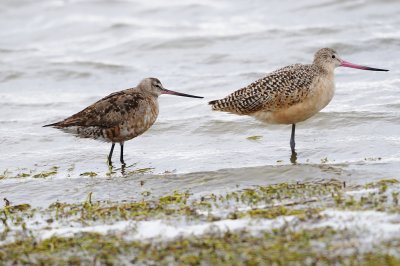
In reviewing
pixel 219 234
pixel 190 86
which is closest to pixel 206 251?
pixel 219 234

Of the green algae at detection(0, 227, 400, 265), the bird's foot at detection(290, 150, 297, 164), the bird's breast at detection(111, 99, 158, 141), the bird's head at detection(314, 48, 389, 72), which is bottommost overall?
the green algae at detection(0, 227, 400, 265)

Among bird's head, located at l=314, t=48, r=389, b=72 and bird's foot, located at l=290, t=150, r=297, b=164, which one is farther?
bird's head, located at l=314, t=48, r=389, b=72

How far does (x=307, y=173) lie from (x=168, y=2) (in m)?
10.8

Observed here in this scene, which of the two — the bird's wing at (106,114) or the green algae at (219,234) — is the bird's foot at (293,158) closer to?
the green algae at (219,234)

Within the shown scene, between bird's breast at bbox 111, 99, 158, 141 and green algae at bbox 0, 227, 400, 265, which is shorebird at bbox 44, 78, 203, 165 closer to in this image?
bird's breast at bbox 111, 99, 158, 141

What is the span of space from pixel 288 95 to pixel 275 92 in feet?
0.46

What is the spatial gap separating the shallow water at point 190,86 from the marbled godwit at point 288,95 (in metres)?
0.46

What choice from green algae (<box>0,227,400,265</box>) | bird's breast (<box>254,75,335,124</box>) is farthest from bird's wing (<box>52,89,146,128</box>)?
green algae (<box>0,227,400,265</box>)

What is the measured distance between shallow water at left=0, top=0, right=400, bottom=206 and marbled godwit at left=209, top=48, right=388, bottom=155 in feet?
1.51

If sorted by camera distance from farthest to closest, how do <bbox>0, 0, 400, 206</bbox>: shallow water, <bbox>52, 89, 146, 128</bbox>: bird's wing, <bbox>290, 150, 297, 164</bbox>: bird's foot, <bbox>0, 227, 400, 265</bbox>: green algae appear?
<bbox>52, 89, 146, 128</bbox>: bird's wing → <bbox>290, 150, 297, 164</bbox>: bird's foot → <bbox>0, 0, 400, 206</bbox>: shallow water → <bbox>0, 227, 400, 265</bbox>: green algae

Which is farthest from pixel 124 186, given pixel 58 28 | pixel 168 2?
pixel 168 2

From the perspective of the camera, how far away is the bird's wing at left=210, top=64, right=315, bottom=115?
26.0 feet

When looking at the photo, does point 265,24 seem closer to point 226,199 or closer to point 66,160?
point 66,160

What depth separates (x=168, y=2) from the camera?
17219 mm
